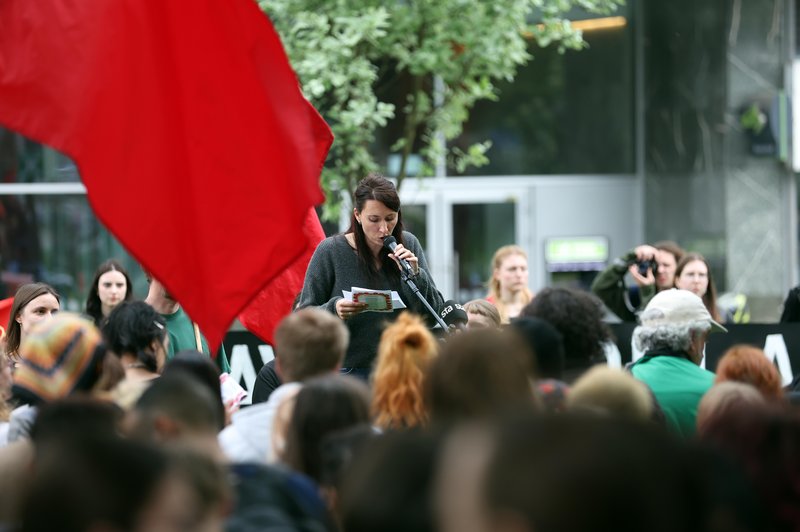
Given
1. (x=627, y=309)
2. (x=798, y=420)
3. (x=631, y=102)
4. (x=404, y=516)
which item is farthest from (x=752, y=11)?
(x=404, y=516)

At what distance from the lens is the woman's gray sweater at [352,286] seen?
7020mm

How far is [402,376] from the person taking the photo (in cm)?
490

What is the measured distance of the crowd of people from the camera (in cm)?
215

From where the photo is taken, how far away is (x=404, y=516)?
2.87m

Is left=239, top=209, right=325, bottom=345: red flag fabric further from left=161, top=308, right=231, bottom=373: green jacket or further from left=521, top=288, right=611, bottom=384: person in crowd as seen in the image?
left=521, top=288, right=611, bottom=384: person in crowd

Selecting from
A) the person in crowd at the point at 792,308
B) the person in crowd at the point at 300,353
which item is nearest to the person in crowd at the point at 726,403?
the person in crowd at the point at 300,353

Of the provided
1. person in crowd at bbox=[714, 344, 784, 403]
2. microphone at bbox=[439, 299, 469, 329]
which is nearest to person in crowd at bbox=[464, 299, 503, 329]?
microphone at bbox=[439, 299, 469, 329]

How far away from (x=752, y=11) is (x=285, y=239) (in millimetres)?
11350

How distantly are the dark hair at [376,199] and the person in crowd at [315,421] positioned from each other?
115 inches

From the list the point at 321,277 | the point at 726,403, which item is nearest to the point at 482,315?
the point at 321,277

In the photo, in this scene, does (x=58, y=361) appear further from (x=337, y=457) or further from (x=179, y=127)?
(x=337, y=457)

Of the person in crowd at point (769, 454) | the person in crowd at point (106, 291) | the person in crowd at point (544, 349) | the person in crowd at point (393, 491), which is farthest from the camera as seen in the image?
the person in crowd at point (106, 291)

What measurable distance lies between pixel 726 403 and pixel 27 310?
5195 millimetres

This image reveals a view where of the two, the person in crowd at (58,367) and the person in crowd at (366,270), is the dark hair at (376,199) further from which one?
the person in crowd at (58,367)
